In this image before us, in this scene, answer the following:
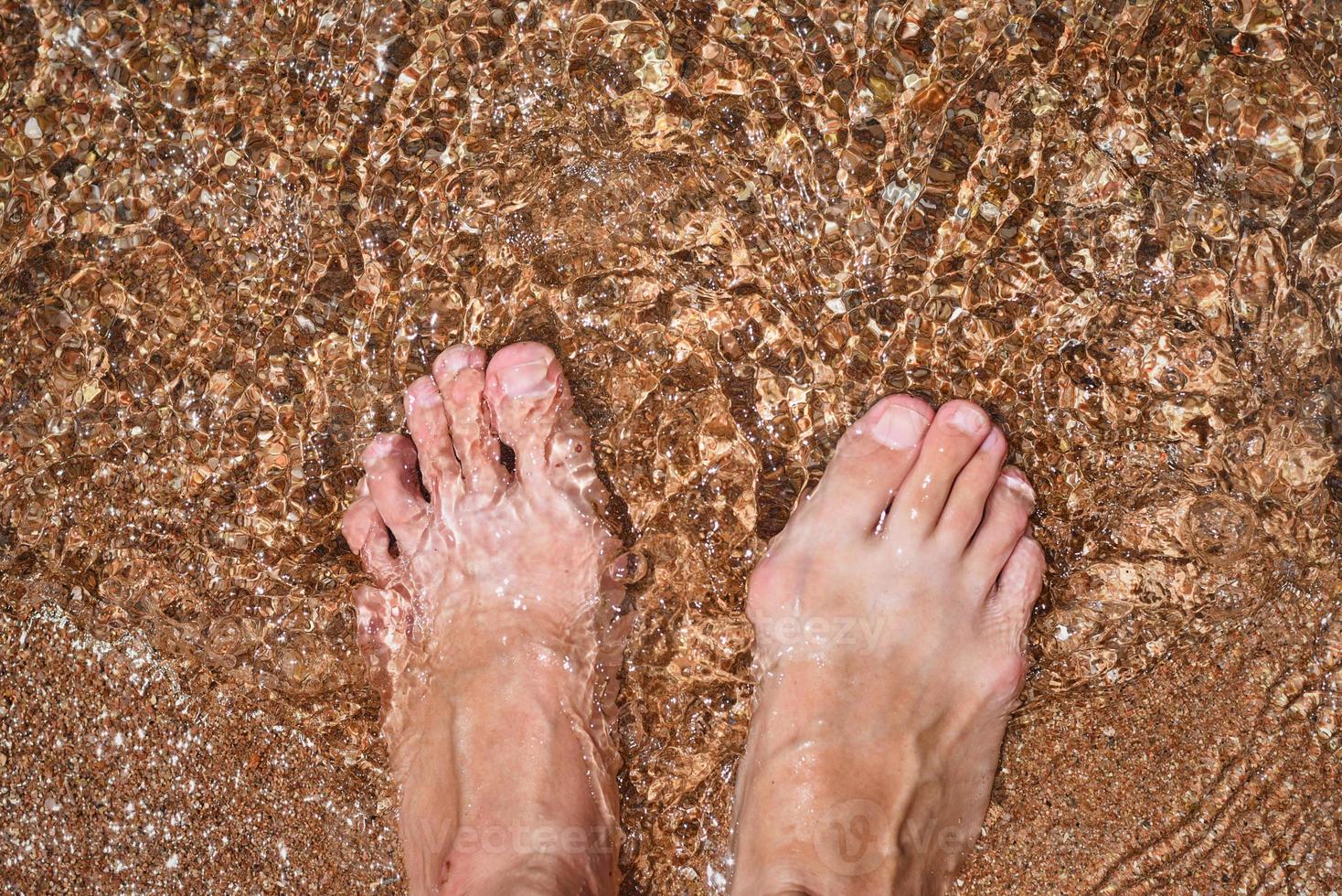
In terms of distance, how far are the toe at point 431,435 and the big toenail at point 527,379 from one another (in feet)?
0.50

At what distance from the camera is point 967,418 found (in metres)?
1.71

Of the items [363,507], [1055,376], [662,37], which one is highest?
[662,37]

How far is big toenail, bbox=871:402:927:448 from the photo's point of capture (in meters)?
1.73

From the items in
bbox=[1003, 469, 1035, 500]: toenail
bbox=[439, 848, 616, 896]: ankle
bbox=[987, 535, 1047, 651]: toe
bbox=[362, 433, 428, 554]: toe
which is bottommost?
bbox=[439, 848, 616, 896]: ankle

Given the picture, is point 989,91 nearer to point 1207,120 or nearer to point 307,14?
point 1207,120

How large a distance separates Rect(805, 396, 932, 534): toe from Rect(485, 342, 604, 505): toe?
1.42ft

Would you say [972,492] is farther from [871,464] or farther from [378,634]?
[378,634]

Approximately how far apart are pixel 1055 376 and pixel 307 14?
1503mm

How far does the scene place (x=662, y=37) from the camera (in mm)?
1706

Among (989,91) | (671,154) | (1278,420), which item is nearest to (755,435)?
(671,154)

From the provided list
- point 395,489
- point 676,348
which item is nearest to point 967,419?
point 676,348

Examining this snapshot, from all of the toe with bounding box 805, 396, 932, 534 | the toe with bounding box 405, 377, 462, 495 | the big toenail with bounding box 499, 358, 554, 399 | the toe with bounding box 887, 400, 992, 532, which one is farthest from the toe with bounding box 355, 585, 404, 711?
the toe with bounding box 887, 400, 992, 532

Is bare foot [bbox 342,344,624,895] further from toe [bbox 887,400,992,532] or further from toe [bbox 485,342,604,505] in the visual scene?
toe [bbox 887,400,992,532]

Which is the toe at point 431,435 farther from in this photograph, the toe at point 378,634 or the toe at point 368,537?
the toe at point 378,634
